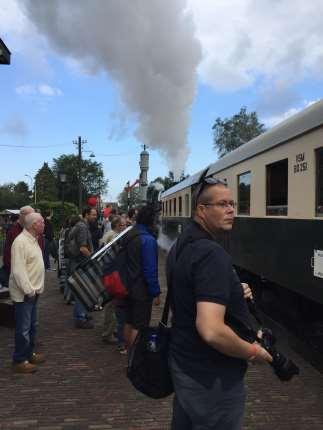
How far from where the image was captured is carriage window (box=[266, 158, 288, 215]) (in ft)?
23.7

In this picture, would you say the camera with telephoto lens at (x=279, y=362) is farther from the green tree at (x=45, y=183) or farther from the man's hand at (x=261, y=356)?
the green tree at (x=45, y=183)

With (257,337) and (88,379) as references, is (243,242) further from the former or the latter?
(257,337)

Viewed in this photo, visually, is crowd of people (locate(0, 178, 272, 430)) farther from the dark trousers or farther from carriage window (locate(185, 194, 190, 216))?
carriage window (locate(185, 194, 190, 216))

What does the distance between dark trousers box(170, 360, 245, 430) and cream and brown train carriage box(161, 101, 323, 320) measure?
11.9ft

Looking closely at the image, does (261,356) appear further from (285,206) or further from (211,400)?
(285,206)

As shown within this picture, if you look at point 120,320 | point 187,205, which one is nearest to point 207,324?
point 120,320

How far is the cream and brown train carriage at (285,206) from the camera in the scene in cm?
609

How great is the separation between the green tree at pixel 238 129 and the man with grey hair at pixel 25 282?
51.8 meters

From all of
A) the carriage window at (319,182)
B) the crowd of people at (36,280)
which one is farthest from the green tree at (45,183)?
the carriage window at (319,182)

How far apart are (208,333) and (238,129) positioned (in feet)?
183

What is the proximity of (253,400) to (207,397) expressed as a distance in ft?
9.55

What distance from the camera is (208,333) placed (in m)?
2.21

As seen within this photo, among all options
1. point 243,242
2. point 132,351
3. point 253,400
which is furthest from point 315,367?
point 132,351

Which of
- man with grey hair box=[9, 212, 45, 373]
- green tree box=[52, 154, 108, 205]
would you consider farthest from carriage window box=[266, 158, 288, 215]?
green tree box=[52, 154, 108, 205]
